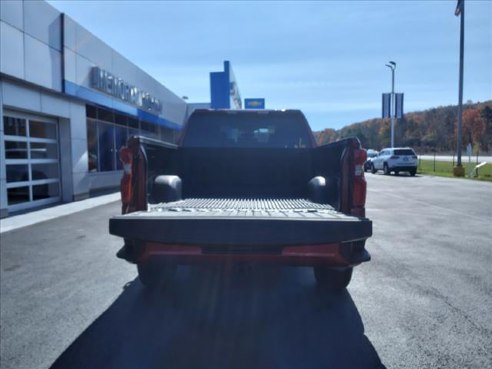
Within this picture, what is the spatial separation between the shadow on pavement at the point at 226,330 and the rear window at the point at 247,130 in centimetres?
208

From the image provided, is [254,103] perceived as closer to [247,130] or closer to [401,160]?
[401,160]

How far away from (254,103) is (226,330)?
126 feet

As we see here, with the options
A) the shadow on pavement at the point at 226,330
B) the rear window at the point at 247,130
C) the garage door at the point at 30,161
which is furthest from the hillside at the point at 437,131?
the shadow on pavement at the point at 226,330

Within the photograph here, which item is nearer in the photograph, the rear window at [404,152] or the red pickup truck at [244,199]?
the red pickup truck at [244,199]

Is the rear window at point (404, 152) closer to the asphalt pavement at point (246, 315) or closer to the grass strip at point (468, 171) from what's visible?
the grass strip at point (468, 171)

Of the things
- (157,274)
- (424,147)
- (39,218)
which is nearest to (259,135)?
(157,274)

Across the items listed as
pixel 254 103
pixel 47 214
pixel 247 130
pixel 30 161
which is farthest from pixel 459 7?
pixel 47 214

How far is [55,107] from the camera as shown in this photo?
12391 millimetres

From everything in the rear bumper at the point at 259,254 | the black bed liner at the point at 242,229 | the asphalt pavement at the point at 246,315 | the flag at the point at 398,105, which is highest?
the flag at the point at 398,105

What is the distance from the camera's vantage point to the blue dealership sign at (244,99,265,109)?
39.6 metres

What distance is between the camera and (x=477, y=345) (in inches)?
128

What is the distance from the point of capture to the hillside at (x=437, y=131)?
97562mm

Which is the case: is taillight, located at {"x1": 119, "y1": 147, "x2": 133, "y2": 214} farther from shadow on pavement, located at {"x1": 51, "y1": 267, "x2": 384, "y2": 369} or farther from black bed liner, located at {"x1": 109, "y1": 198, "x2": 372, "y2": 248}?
shadow on pavement, located at {"x1": 51, "y1": 267, "x2": 384, "y2": 369}

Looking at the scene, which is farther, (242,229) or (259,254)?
(259,254)
